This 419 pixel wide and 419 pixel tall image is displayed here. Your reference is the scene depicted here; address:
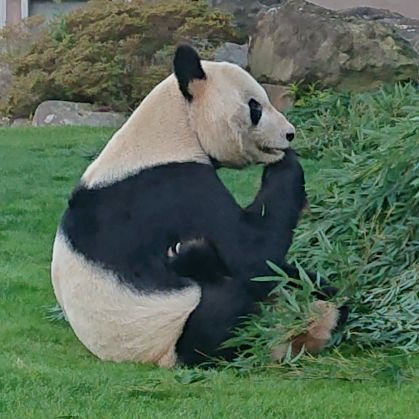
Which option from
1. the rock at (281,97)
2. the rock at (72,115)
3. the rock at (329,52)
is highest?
the rock at (329,52)

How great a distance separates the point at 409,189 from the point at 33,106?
957 centimetres

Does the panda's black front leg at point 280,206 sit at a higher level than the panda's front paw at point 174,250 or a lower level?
higher

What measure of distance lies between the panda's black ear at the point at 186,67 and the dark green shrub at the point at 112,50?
8.84 metres

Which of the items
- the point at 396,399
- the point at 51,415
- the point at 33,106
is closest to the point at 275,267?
the point at 396,399

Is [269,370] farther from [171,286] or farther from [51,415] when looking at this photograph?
[51,415]

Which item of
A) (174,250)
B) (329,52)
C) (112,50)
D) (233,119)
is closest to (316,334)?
(174,250)

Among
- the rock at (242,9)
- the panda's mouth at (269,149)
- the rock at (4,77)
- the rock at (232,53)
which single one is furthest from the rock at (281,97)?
the panda's mouth at (269,149)

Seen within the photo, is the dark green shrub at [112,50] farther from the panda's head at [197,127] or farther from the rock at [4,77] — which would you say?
the panda's head at [197,127]

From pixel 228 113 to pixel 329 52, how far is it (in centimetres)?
730

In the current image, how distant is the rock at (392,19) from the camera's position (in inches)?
554

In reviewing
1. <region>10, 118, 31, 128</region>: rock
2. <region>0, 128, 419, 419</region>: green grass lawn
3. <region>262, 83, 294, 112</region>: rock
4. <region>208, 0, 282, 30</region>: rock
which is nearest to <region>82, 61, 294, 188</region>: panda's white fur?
<region>0, 128, 419, 419</region>: green grass lawn

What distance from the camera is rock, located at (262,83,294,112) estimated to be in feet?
39.3

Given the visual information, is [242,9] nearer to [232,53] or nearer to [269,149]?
[232,53]

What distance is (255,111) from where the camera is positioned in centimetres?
509
